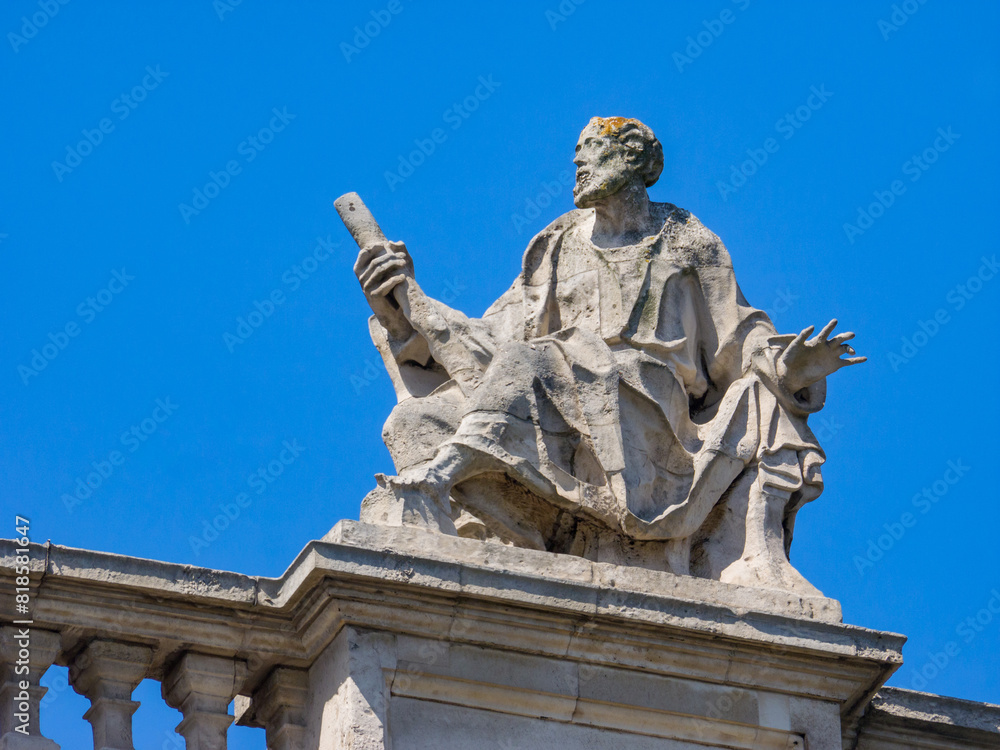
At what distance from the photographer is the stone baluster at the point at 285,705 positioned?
9.88 m

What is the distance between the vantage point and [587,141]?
1170 cm

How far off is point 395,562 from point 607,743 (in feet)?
4.60

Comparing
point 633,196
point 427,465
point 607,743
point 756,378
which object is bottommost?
point 607,743

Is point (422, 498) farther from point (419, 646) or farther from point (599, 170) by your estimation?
point (599, 170)

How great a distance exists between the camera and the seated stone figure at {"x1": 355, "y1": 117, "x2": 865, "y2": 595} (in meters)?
10.5

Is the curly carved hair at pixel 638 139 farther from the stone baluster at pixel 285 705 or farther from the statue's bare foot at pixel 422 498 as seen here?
the stone baluster at pixel 285 705

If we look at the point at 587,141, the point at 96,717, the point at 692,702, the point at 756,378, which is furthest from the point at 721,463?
the point at 96,717

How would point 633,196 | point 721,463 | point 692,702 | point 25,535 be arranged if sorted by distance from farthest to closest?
1. point 633,196
2. point 721,463
3. point 692,702
4. point 25,535

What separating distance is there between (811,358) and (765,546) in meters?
1.15

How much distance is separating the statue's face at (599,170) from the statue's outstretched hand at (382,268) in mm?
1075

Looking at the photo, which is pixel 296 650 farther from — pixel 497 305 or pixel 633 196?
pixel 633 196

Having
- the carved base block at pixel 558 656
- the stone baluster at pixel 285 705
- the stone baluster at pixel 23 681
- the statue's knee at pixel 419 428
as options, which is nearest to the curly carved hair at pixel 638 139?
the statue's knee at pixel 419 428

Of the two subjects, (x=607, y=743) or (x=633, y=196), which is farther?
(x=633, y=196)

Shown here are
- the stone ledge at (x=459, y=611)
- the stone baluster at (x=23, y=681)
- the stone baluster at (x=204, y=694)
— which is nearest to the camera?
the stone baluster at (x=23, y=681)
